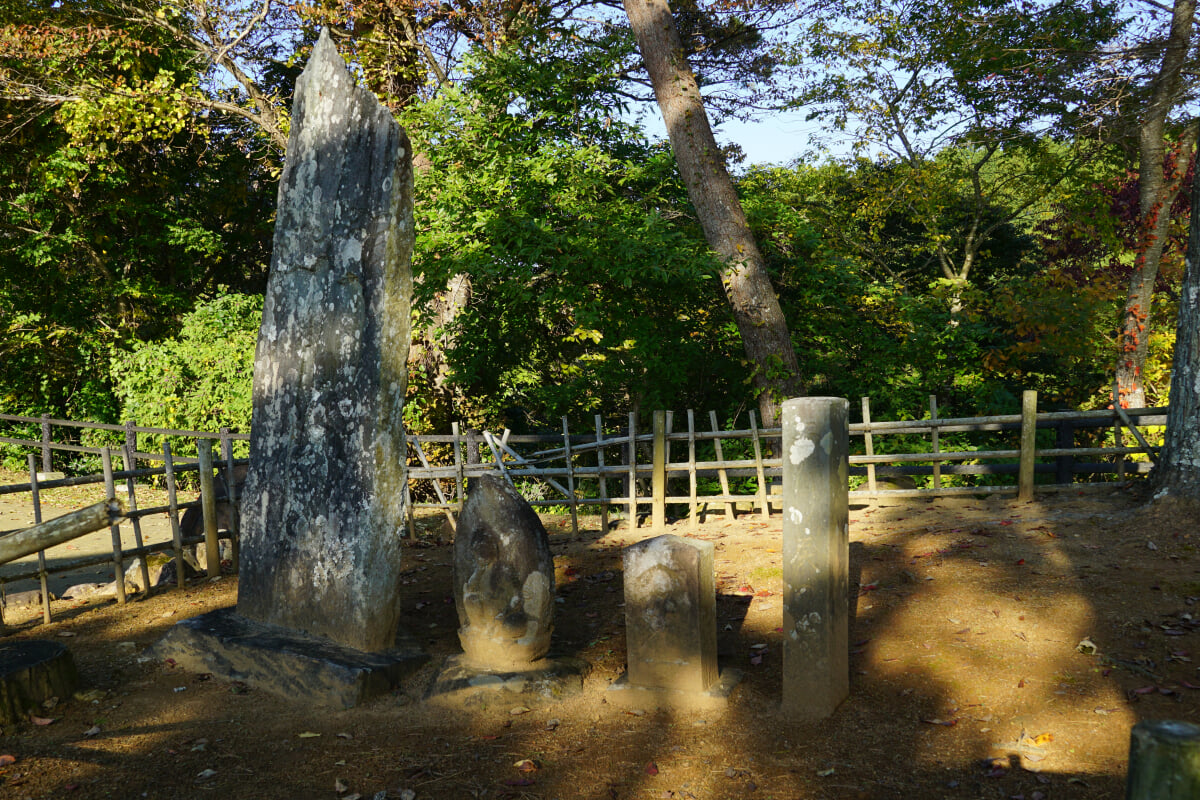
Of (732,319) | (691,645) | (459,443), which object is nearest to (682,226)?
(732,319)

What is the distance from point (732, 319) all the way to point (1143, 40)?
587cm

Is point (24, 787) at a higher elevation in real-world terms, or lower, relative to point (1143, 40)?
lower

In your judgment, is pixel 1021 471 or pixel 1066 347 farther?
pixel 1066 347

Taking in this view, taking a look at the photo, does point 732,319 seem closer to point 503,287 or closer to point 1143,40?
point 503,287

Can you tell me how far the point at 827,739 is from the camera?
4.39m

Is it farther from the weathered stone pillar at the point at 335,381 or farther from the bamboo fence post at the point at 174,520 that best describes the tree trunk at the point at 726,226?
the bamboo fence post at the point at 174,520

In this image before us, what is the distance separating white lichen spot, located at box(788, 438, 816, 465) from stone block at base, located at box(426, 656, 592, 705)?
1.96m

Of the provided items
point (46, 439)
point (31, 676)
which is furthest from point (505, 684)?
point (46, 439)

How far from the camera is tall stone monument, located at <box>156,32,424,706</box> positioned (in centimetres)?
519

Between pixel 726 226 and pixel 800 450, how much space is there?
6325 millimetres

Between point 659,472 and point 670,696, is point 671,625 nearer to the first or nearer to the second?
point 670,696

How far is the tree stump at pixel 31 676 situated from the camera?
186 inches

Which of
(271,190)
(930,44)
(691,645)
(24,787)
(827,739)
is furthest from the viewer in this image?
(271,190)

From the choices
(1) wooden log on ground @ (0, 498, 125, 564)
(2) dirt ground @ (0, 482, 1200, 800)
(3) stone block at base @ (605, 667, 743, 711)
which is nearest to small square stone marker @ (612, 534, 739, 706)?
(3) stone block at base @ (605, 667, 743, 711)
